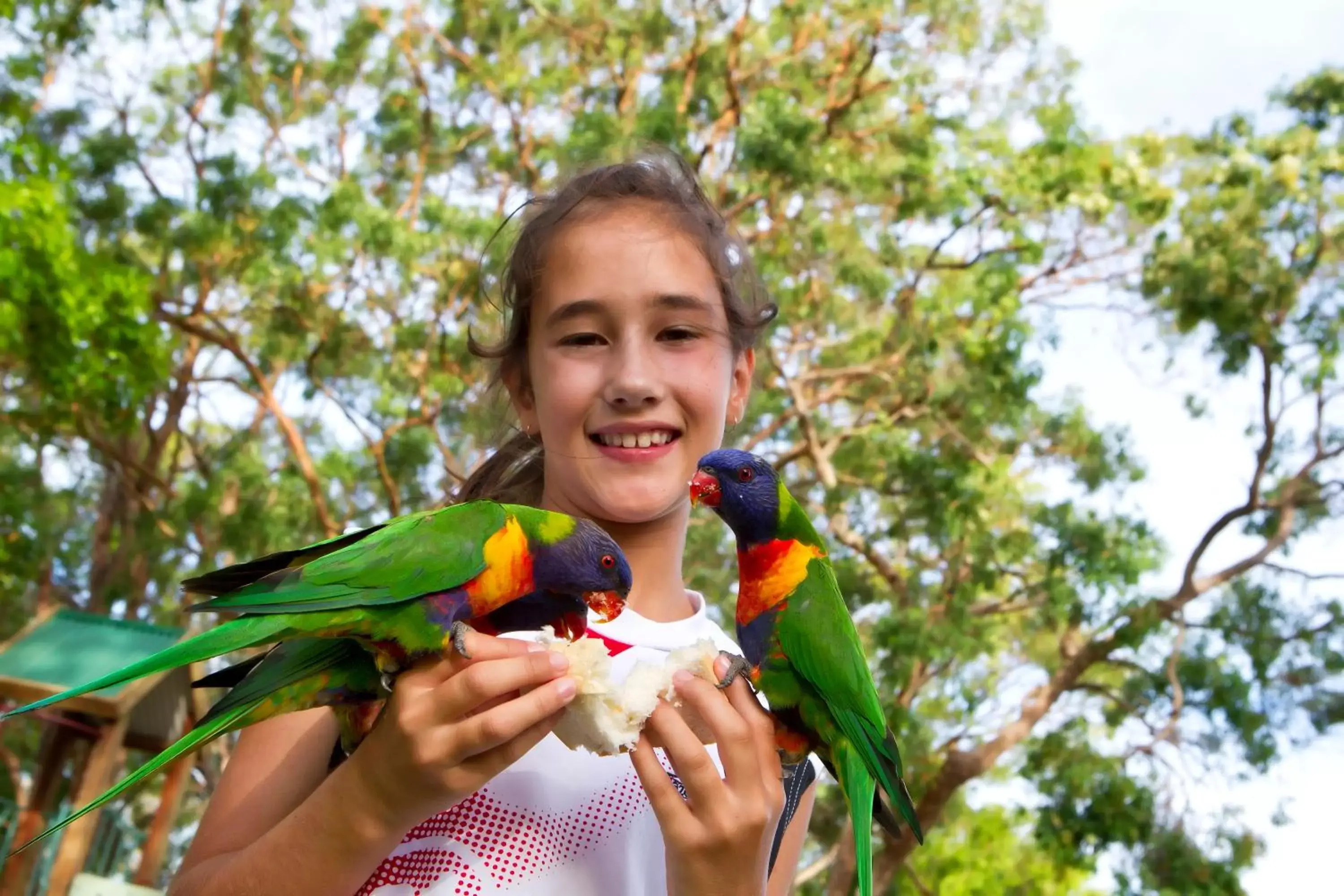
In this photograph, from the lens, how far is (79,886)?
6062 mm

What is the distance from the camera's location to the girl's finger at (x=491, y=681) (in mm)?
1268

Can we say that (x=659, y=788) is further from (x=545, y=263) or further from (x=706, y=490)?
(x=545, y=263)

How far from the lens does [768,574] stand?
5.04ft

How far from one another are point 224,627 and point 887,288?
25.7 feet

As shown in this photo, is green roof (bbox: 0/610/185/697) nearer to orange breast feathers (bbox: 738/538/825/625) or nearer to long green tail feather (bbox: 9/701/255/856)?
long green tail feather (bbox: 9/701/255/856)

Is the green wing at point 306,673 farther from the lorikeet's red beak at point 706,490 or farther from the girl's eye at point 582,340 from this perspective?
the girl's eye at point 582,340

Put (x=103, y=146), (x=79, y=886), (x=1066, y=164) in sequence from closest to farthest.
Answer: (x=79, y=886), (x=1066, y=164), (x=103, y=146)

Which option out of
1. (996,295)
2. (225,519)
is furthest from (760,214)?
(225,519)

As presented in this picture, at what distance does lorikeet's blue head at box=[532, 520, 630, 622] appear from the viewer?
144 centimetres

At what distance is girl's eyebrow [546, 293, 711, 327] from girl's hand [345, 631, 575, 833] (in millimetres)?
673

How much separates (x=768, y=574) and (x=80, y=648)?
547 centimetres

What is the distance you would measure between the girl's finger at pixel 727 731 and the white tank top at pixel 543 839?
28 centimetres

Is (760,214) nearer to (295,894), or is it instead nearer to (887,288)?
(887,288)

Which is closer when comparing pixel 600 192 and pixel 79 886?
pixel 600 192
